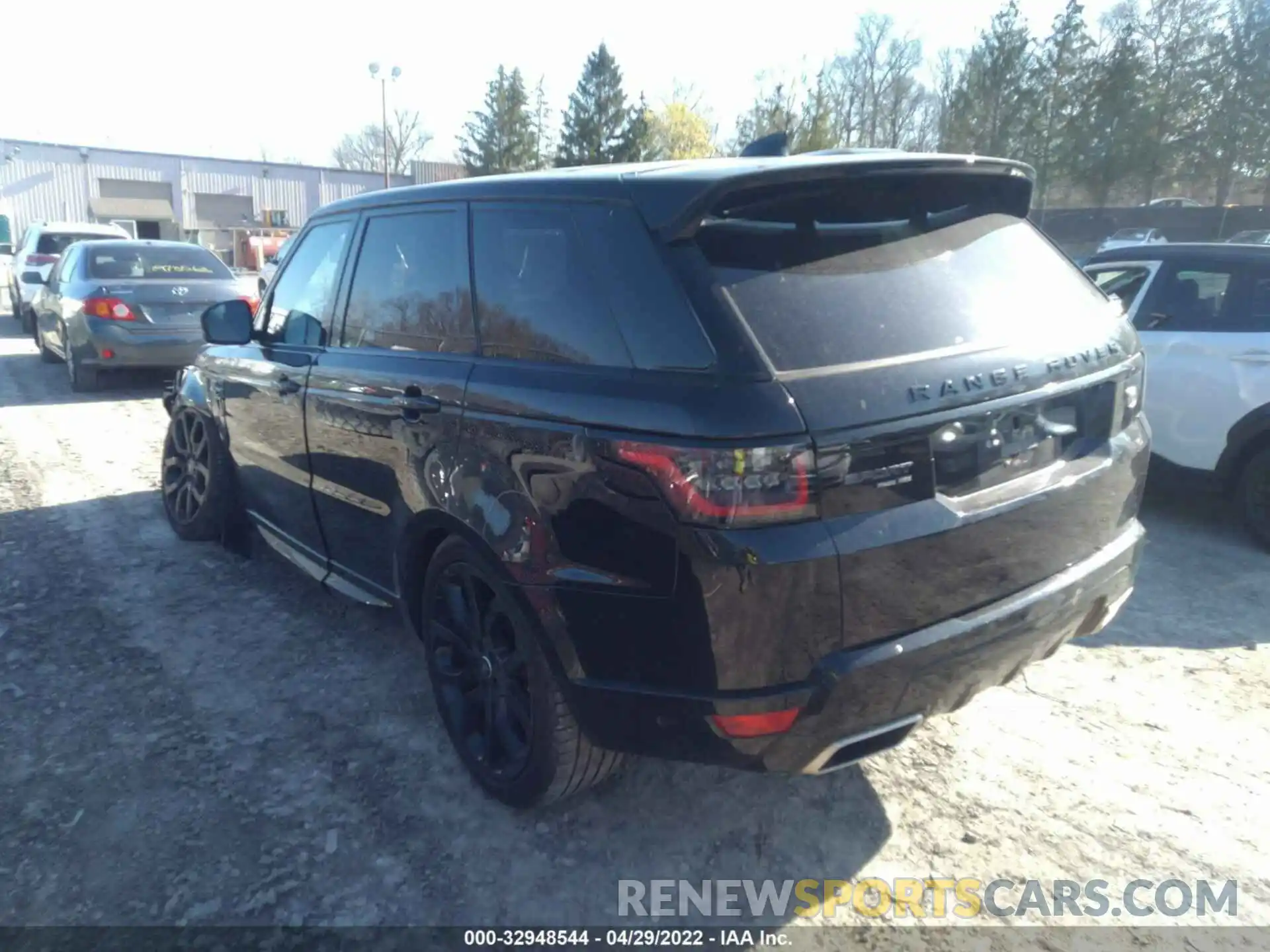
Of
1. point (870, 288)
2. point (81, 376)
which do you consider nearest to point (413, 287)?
point (870, 288)

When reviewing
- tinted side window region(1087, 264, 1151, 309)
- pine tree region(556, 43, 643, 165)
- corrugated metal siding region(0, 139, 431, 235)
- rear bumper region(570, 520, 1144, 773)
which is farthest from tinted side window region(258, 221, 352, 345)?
pine tree region(556, 43, 643, 165)

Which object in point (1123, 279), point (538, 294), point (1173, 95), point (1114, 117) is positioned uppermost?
point (1173, 95)

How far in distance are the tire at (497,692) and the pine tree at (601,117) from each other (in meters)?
56.9

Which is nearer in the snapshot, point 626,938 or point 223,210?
point 626,938

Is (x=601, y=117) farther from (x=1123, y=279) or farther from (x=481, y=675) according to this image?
(x=481, y=675)

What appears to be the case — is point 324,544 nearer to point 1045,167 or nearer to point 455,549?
point 455,549

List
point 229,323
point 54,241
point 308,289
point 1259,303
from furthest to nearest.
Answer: point 54,241
point 1259,303
point 229,323
point 308,289

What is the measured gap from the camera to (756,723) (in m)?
2.26

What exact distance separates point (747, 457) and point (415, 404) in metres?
1.37

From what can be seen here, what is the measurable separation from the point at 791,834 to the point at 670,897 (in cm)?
46

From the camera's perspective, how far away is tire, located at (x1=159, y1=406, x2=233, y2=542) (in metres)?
4.97

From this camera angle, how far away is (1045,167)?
47281 mm

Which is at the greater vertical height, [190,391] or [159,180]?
[159,180]

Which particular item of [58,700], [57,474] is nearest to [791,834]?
[58,700]
